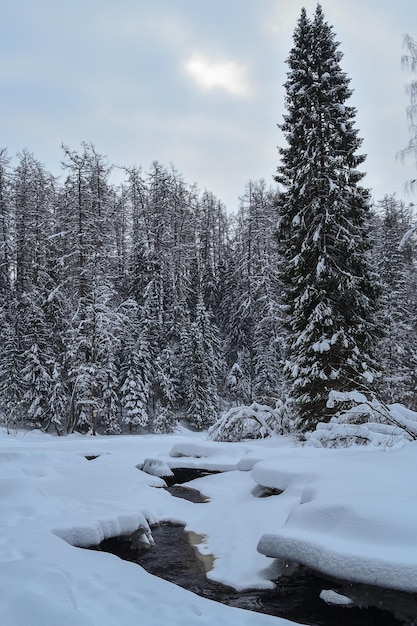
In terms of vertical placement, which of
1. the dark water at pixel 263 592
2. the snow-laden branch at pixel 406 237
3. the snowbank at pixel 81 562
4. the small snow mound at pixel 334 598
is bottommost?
the dark water at pixel 263 592

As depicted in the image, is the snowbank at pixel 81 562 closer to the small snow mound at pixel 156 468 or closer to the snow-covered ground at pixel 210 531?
the snow-covered ground at pixel 210 531

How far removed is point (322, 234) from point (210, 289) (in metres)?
28.2

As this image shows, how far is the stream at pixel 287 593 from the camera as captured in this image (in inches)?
186

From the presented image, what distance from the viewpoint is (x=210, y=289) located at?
43031mm

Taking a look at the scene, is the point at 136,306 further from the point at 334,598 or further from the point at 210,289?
the point at 334,598

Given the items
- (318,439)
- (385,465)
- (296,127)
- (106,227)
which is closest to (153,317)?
(106,227)

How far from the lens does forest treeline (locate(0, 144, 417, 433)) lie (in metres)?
26.9

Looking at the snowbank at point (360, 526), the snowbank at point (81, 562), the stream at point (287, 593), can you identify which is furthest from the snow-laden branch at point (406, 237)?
the stream at point (287, 593)

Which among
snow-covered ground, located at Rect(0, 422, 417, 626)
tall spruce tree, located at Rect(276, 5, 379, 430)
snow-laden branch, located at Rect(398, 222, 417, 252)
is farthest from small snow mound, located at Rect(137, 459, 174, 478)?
snow-laden branch, located at Rect(398, 222, 417, 252)

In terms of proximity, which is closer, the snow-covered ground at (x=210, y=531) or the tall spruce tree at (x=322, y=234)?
the snow-covered ground at (x=210, y=531)

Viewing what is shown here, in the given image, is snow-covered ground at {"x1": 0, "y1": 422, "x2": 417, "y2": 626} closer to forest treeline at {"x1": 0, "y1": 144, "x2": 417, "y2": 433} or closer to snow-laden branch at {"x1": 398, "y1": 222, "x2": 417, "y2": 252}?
snow-laden branch at {"x1": 398, "y1": 222, "x2": 417, "y2": 252}

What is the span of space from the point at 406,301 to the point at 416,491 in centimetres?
2761

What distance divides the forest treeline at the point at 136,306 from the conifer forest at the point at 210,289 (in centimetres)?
13

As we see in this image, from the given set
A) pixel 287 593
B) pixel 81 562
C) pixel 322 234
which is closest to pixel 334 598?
pixel 287 593
